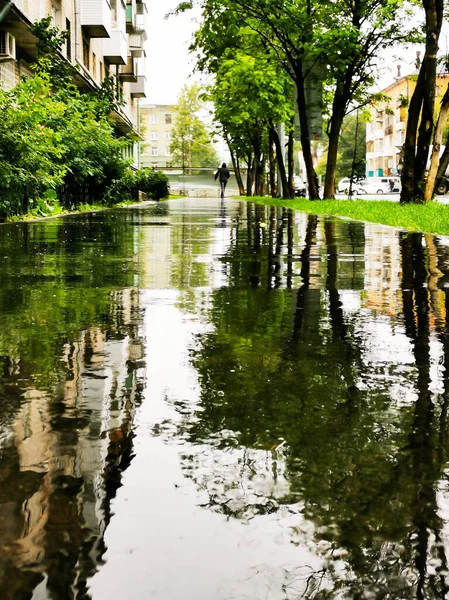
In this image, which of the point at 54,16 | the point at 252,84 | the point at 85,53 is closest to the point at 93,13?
the point at 85,53

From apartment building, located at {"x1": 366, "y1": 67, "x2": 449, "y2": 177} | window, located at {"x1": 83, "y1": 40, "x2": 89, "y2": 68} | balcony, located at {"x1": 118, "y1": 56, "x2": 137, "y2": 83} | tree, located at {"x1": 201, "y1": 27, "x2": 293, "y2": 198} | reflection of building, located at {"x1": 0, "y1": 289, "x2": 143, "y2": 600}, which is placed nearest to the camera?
reflection of building, located at {"x1": 0, "y1": 289, "x2": 143, "y2": 600}

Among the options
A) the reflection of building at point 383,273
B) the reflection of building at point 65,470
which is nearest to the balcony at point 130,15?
the reflection of building at point 383,273

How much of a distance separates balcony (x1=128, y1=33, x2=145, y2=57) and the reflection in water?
61.6 m

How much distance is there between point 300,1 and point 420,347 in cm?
2994

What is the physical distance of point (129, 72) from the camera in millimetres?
62562

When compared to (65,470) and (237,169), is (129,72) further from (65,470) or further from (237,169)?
(65,470)

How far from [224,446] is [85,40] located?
4083 cm

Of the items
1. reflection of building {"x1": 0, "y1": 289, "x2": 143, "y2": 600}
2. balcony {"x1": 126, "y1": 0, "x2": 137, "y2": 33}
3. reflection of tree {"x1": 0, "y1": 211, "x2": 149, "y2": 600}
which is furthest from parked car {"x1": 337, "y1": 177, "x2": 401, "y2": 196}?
reflection of building {"x1": 0, "y1": 289, "x2": 143, "y2": 600}

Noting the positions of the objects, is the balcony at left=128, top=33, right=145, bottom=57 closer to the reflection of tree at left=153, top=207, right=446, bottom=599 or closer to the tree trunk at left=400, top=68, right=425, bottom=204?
the tree trunk at left=400, top=68, right=425, bottom=204

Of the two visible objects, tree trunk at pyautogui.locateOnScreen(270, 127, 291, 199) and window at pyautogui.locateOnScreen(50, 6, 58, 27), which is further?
tree trunk at pyautogui.locateOnScreen(270, 127, 291, 199)

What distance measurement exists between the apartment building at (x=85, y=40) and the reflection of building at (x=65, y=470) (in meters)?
15.0

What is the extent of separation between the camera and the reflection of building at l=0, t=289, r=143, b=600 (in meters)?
1.55

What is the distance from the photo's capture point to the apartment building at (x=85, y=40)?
24.9 meters

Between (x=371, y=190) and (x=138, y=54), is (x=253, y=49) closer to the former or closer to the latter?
(x=138, y=54)
